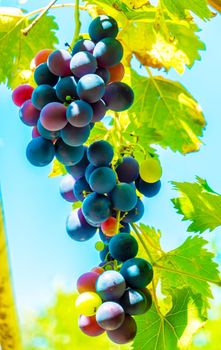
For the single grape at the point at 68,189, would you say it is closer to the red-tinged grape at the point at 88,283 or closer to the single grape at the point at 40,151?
the single grape at the point at 40,151

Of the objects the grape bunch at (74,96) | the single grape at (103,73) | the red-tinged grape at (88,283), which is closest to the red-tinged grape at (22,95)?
the grape bunch at (74,96)

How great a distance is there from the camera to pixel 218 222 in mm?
1129

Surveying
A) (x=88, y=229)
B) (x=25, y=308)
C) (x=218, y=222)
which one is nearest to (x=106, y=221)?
(x=88, y=229)

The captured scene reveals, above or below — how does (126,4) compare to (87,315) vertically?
above

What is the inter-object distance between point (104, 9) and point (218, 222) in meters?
0.48

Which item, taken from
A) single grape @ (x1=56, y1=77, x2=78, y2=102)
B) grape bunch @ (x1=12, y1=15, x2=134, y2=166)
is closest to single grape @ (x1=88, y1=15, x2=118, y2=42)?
grape bunch @ (x1=12, y1=15, x2=134, y2=166)

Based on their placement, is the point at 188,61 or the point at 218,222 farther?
the point at 188,61

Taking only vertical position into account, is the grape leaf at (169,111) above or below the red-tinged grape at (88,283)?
below

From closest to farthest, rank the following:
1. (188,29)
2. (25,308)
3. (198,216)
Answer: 1. (198,216)
2. (188,29)
3. (25,308)

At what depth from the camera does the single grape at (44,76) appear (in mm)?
994

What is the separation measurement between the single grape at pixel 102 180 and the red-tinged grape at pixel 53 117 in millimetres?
96

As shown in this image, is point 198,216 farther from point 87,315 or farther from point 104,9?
point 104,9

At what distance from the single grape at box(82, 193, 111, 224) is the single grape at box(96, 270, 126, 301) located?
106 millimetres

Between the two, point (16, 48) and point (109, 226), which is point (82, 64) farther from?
point (16, 48)
